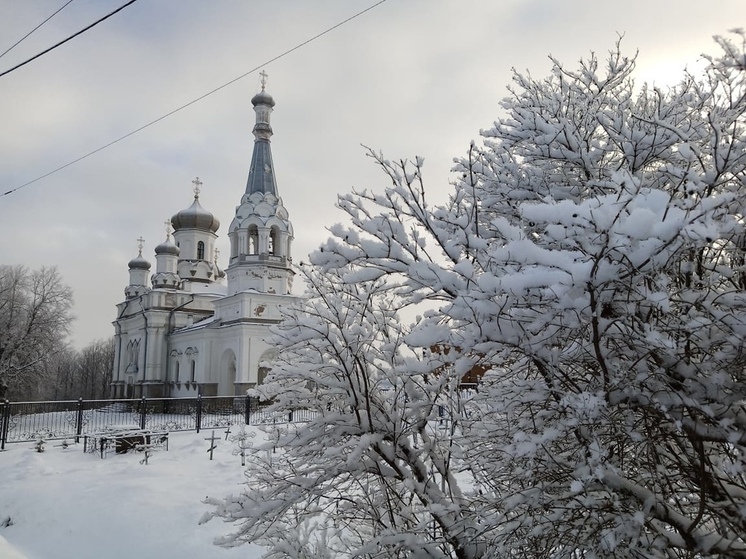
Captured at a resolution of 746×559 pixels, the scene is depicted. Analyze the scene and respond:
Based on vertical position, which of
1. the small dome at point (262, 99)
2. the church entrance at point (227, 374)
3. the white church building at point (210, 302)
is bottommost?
the church entrance at point (227, 374)

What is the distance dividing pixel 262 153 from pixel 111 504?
2466cm

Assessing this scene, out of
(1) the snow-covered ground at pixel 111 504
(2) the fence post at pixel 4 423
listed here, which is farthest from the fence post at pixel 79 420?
(1) the snow-covered ground at pixel 111 504

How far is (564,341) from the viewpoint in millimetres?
2475

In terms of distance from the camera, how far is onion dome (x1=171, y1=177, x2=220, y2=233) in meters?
38.0

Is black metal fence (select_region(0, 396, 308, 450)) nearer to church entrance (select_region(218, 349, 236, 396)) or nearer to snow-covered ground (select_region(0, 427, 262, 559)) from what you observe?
snow-covered ground (select_region(0, 427, 262, 559))

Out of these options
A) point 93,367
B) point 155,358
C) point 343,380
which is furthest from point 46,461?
point 93,367

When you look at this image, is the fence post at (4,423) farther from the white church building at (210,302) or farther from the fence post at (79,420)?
the white church building at (210,302)

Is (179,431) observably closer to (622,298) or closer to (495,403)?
(495,403)

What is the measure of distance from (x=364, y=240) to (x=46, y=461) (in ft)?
41.0

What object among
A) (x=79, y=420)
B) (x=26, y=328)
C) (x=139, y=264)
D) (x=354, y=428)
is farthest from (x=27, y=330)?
(x=354, y=428)

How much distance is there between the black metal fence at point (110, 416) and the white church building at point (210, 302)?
16.1 ft

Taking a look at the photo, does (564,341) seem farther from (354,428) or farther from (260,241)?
(260,241)

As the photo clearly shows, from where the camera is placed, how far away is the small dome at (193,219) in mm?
38000

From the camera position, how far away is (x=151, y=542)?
812 centimetres
